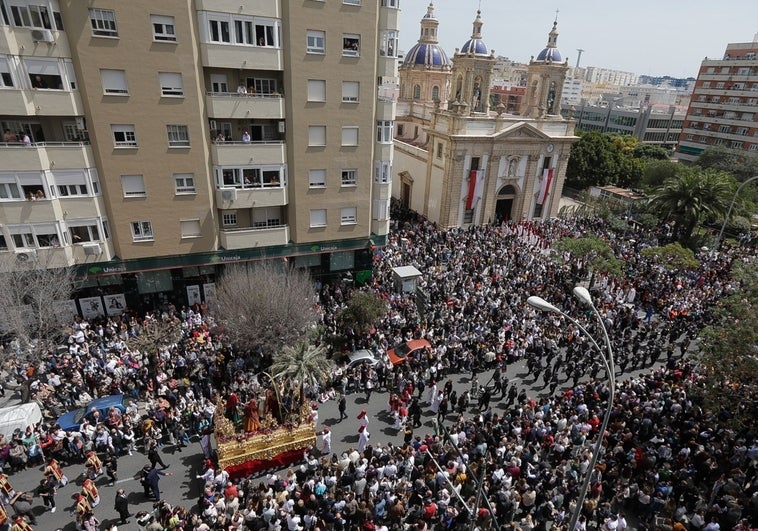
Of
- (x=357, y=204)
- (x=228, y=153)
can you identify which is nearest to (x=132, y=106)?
(x=228, y=153)

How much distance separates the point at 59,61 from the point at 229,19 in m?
7.41

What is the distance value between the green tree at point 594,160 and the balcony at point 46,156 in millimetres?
55812

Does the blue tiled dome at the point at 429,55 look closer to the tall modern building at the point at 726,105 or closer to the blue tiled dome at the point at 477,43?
the blue tiled dome at the point at 477,43

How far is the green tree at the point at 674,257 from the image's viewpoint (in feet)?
99.7

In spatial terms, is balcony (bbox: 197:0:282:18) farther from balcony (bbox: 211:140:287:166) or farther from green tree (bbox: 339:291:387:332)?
green tree (bbox: 339:291:387:332)

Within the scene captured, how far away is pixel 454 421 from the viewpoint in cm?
1905

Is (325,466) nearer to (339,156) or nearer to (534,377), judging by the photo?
(534,377)

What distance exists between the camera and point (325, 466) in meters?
14.6

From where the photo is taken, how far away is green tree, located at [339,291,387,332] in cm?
2291

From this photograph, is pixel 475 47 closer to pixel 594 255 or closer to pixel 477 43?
pixel 477 43

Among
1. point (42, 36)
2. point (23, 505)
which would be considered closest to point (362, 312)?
point (23, 505)

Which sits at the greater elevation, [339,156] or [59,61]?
[59,61]

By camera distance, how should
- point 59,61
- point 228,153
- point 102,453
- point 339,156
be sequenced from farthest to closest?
1. point 339,156
2. point 228,153
3. point 59,61
4. point 102,453

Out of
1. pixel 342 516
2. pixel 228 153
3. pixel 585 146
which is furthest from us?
pixel 585 146
